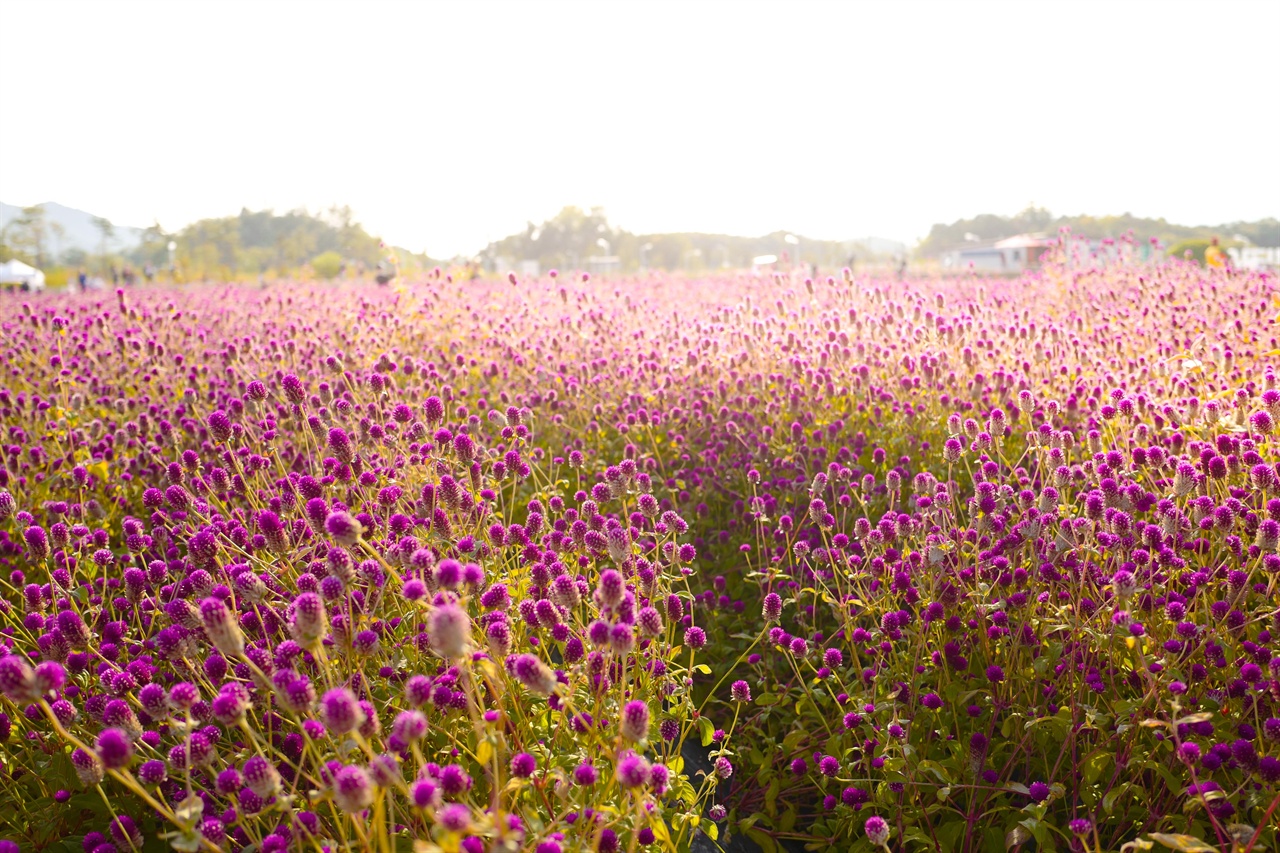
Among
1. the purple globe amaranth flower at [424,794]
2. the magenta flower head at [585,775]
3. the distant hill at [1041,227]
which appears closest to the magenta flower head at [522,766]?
the magenta flower head at [585,775]

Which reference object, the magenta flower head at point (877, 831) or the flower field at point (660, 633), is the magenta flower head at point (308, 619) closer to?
the flower field at point (660, 633)

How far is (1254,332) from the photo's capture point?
5898 millimetres

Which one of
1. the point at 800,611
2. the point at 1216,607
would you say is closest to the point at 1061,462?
the point at 1216,607

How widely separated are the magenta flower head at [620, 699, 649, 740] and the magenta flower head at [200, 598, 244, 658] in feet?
2.82

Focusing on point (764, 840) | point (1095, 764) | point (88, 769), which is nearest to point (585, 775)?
point (88, 769)

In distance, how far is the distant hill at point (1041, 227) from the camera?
3130 inches

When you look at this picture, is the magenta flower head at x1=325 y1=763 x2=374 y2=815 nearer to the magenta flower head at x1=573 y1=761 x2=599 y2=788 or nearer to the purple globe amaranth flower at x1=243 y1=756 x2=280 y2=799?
the purple globe amaranth flower at x1=243 y1=756 x2=280 y2=799

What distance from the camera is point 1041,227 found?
354 ft

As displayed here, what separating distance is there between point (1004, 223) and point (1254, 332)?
12236 centimetres

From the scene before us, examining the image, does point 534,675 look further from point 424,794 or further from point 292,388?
point 292,388

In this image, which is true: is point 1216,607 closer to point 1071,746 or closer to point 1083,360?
point 1071,746

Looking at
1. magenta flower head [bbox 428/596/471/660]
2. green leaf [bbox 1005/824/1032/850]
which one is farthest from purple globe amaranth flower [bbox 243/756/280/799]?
green leaf [bbox 1005/824/1032/850]

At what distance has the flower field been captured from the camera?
194 centimetres

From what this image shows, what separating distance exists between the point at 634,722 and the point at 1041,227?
399ft
